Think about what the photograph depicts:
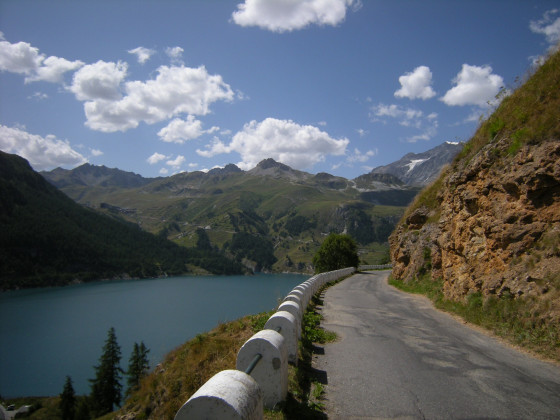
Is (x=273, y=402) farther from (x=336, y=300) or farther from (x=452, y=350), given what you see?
(x=336, y=300)

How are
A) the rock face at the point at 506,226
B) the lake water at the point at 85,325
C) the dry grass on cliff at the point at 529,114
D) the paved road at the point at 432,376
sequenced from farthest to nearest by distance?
1. the lake water at the point at 85,325
2. the dry grass on cliff at the point at 529,114
3. the rock face at the point at 506,226
4. the paved road at the point at 432,376

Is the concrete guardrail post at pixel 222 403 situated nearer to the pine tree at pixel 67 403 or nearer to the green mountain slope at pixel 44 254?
the pine tree at pixel 67 403

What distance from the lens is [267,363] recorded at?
5.18m

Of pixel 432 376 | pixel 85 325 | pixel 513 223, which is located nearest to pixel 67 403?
pixel 85 325

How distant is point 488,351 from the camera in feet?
28.3

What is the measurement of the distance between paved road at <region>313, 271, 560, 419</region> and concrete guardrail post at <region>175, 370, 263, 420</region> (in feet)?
8.33

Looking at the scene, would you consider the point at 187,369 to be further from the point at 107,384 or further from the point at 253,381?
the point at 107,384

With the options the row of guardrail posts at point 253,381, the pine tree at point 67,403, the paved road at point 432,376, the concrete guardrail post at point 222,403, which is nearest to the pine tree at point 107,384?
the pine tree at point 67,403

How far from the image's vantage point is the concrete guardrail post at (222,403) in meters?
3.25

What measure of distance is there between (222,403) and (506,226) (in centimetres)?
1248

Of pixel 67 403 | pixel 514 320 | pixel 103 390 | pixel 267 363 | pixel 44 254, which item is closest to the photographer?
pixel 267 363

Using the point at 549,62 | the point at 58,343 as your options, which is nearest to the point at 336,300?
the point at 549,62

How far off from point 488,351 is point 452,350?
81cm

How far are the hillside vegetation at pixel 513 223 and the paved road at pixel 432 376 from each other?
1096mm
